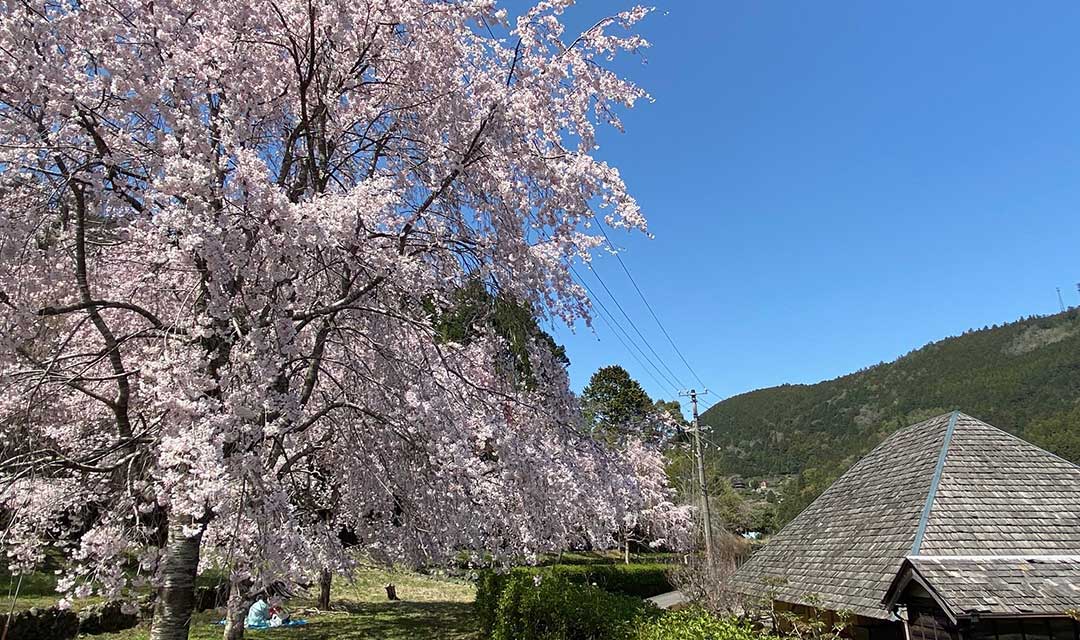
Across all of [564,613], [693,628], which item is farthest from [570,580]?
[693,628]

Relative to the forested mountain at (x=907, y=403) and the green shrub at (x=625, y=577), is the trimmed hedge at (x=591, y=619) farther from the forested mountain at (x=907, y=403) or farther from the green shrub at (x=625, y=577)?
the forested mountain at (x=907, y=403)

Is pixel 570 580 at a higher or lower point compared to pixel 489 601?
higher

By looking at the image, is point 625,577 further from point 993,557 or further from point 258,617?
point 993,557

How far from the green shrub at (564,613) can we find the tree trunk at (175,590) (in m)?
4.06

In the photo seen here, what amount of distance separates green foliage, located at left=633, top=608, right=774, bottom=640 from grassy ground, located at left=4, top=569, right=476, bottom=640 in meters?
3.20

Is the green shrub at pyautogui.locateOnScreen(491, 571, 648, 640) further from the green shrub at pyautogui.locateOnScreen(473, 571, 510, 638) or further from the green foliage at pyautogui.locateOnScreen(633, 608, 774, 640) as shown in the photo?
the green shrub at pyautogui.locateOnScreen(473, 571, 510, 638)

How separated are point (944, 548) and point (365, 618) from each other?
38.9 feet

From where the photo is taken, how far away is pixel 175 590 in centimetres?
604

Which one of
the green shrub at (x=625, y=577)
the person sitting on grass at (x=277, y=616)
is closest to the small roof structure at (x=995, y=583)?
the person sitting on grass at (x=277, y=616)

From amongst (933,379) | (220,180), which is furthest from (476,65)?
(933,379)

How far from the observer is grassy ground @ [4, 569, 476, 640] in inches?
469

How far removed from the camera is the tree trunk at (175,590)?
19.6 ft

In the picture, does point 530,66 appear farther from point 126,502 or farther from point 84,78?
point 126,502

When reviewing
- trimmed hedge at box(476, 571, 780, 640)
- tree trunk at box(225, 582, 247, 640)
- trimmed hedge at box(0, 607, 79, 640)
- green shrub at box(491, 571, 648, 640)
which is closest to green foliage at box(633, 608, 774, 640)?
trimmed hedge at box(476, 571, 780, 640)
